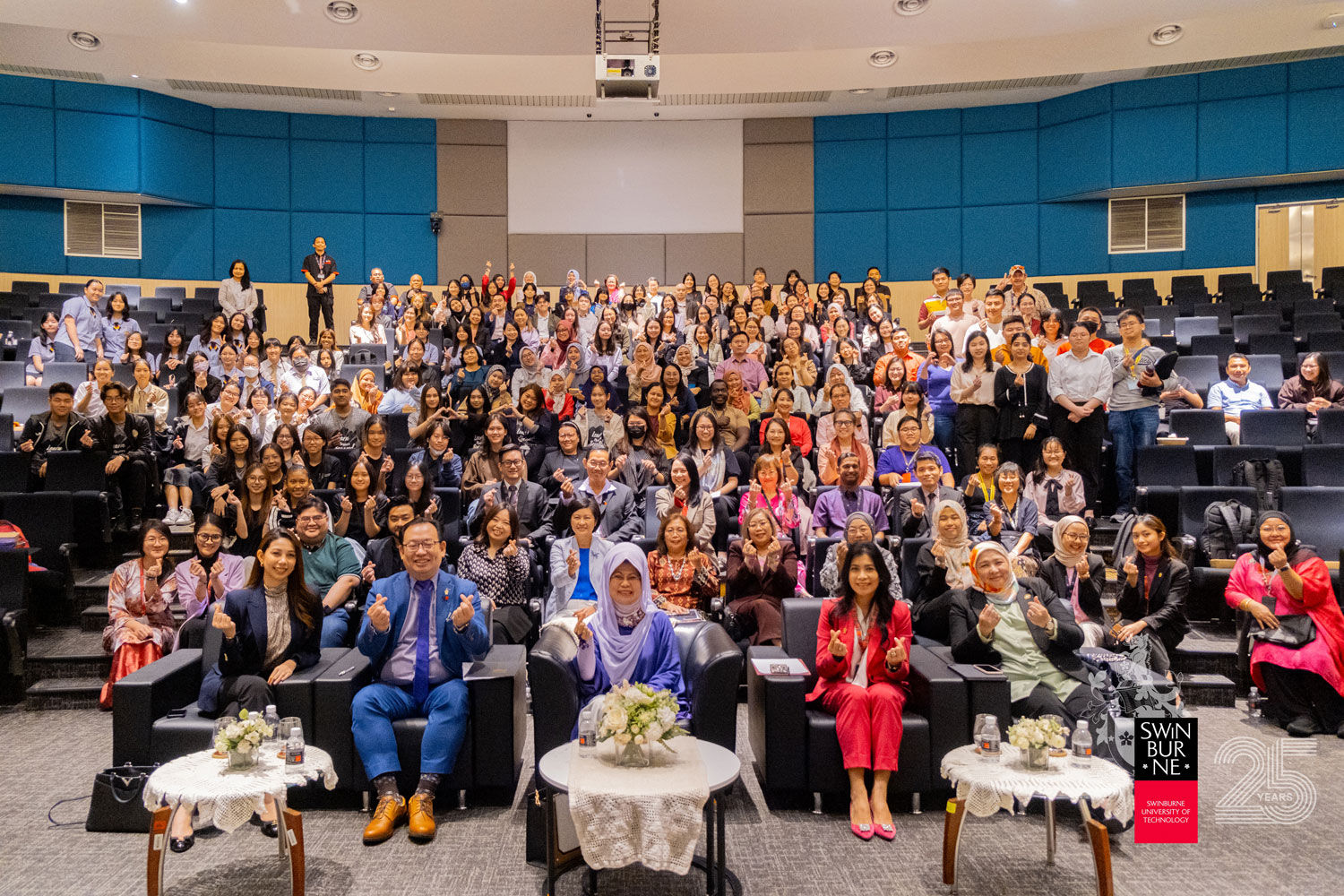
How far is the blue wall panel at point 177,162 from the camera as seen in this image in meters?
12.4

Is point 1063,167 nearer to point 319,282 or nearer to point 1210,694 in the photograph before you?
point 1210,694

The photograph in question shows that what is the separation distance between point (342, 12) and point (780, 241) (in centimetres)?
718

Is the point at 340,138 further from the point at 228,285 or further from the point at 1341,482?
the point at 1341,482

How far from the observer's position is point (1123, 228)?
1293 centimetres

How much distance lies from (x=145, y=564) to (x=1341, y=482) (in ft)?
24.8

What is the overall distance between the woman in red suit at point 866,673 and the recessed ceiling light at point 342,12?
763 cm

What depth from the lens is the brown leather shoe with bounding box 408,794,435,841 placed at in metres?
3.46

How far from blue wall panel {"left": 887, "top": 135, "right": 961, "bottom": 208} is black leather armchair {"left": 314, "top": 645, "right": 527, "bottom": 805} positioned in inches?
458

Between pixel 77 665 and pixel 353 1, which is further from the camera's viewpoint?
pixel 353 1

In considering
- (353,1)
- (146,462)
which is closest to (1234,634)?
(146,462)

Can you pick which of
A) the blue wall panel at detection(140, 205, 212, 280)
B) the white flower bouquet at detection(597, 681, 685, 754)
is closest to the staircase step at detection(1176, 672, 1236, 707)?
the white flower bouquet at detection(597, 681, 685, 754)

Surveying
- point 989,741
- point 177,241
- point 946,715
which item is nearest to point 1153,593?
point 946,715

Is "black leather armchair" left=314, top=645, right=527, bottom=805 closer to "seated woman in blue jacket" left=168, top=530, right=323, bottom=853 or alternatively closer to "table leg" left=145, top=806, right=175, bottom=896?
"seated woman in blue jacket" left=168, top=530, right=323, bottom=853

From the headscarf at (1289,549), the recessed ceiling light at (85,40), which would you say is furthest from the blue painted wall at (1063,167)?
the recessed ceiling light at (85,40)
